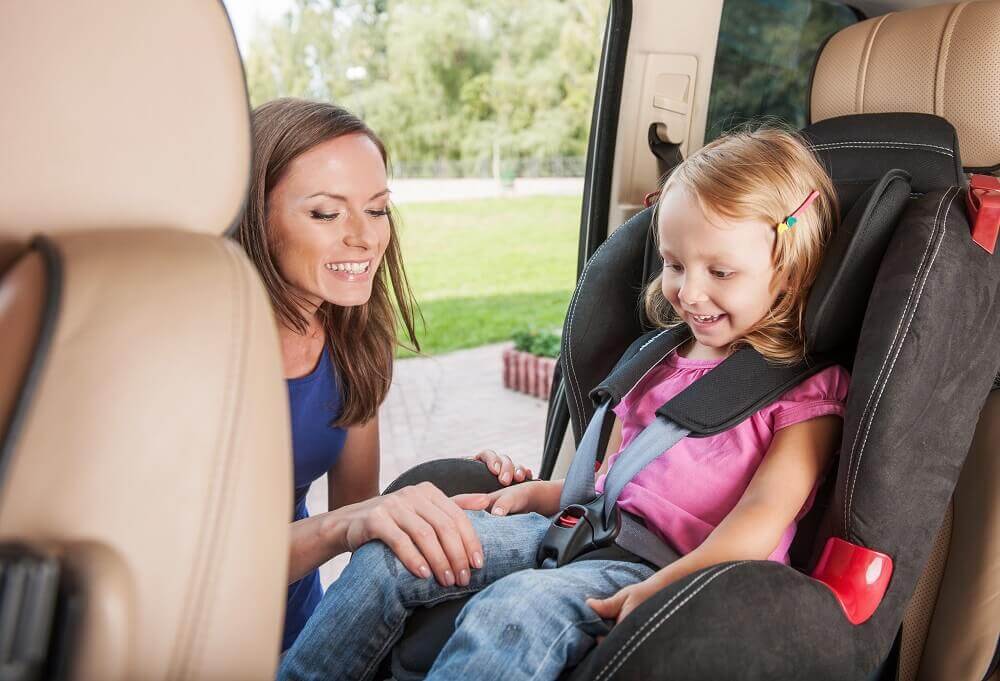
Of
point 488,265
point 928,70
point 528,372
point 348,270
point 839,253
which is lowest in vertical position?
point 488,265

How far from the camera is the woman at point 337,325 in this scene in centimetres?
142

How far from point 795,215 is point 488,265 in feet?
30.3

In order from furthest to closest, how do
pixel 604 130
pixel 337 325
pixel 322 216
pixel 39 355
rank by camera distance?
pixel 604 130 → pixel 337 325 → pixel 322 216 → pixel 39 355

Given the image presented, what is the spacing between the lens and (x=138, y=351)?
0.83 metres

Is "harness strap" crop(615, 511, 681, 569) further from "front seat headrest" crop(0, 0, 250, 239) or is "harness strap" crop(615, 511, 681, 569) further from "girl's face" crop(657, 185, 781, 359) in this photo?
"front seat headrest" crop(0, 0, 250, 239)

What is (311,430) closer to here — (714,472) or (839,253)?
(714,472)

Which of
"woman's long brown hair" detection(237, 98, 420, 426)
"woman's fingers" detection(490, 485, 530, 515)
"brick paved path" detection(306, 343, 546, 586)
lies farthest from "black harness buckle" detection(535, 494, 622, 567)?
"brick paved path" detection(306, 343, 546, 586)

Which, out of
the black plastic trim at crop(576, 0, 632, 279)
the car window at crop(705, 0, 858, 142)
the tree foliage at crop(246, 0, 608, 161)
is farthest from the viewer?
the tree foliage at crop(246, 0, 608, 161)

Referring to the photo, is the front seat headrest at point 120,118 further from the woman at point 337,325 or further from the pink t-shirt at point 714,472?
the pink t-shirt at point 714,472

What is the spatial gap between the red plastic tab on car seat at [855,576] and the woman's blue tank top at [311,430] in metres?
0.91

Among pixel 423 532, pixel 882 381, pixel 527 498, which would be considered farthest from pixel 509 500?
pixel 882 381

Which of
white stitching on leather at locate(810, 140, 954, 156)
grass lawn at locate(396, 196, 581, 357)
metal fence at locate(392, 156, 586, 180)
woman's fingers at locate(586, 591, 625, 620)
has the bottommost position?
grass lawn at locate(396, 196, 581, 357)

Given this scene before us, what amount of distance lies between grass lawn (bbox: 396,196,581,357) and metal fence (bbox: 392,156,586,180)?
1.11 feet

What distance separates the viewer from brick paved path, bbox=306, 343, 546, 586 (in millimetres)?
5465
